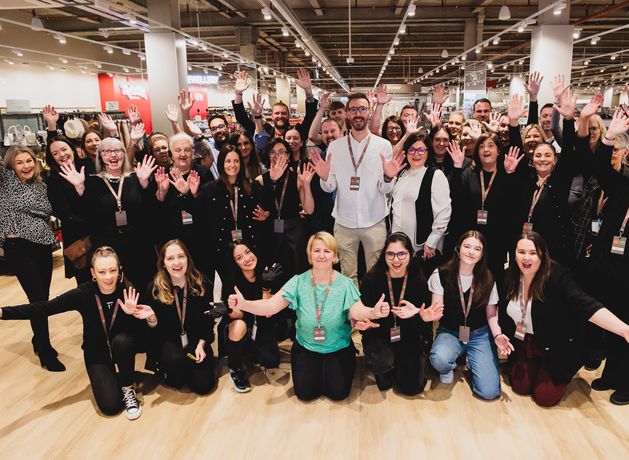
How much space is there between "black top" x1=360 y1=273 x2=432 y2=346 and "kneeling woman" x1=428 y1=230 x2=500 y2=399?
0.12 meters

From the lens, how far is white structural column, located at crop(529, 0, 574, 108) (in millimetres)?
8891

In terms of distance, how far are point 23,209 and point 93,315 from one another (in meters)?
1.20

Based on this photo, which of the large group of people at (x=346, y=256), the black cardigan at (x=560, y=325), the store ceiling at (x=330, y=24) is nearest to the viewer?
the black cardigan at (x=560, y=325)

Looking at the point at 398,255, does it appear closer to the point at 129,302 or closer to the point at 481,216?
the point at 481,216

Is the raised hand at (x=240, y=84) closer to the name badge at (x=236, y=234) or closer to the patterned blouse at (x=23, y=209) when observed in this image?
the name badge at (x=236, y=234)

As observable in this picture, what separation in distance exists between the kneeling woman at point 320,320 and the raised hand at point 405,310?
0.21 metres

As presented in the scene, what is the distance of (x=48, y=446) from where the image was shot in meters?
2.86

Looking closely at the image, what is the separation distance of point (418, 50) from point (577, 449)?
19.9 meters

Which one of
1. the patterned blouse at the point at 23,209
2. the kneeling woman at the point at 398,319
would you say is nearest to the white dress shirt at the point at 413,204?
the kneeling woman at the point at 398,319

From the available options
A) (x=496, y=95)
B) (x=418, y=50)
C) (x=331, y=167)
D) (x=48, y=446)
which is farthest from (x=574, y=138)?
(x=496, y=95)

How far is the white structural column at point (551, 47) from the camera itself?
29.2ft

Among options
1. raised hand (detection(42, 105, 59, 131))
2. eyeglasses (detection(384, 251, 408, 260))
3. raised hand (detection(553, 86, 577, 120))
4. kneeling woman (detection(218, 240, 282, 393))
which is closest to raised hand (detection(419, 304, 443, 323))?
eyeglasses (detection(384, 251, 408, 260))

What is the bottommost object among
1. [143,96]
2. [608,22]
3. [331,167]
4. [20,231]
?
[20,231]

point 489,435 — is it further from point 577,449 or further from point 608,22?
point 608,22
